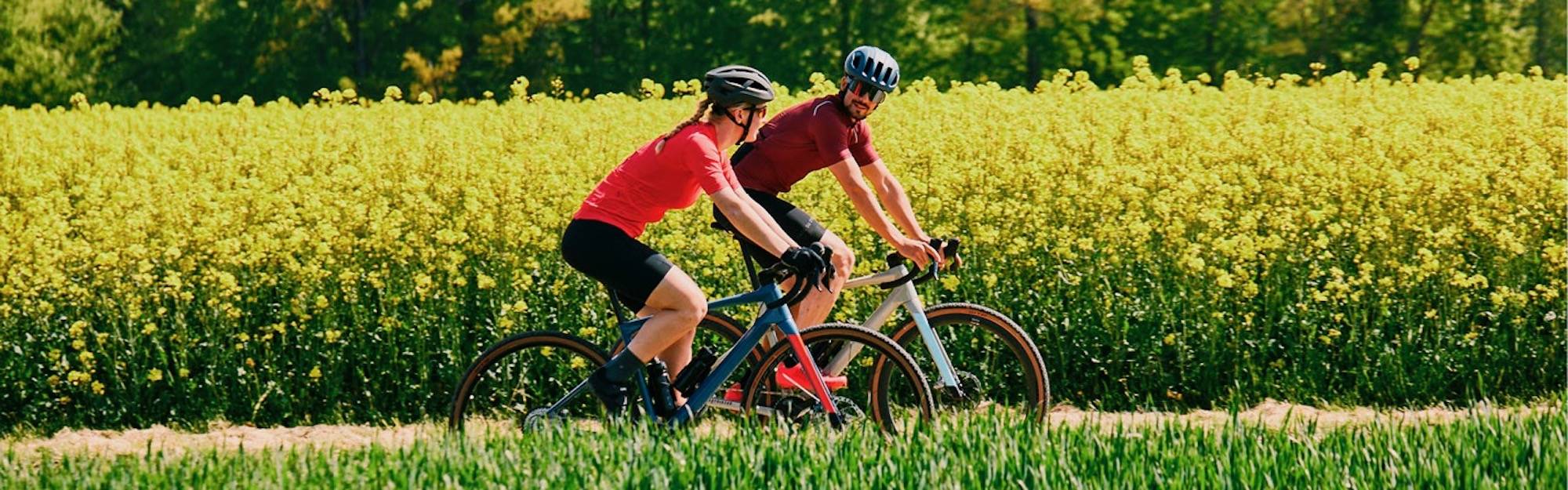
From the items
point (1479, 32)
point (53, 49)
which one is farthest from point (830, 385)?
point (53, 49)

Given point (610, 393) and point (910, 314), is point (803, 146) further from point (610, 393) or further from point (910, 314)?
point (610, 393)

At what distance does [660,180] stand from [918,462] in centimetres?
126

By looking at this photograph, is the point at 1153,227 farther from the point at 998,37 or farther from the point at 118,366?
the point at 998,37

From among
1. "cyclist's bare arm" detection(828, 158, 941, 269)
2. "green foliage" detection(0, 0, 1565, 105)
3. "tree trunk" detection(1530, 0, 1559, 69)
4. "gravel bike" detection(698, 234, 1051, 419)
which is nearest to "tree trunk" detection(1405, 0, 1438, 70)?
"green foliage" detection(0, 0, 1565, 105)

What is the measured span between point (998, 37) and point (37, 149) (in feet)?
66.0

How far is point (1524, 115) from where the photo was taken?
10.5m

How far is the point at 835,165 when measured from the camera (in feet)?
20.3

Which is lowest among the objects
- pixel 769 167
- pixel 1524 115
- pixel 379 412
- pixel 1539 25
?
pixel 379 412

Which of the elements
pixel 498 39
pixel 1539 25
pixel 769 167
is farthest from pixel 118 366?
pixel 1539 25

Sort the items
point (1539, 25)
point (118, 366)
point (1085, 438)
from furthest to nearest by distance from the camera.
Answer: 1. point (1539, 25)
2. point (118, 366)
3. point (1085, 438)

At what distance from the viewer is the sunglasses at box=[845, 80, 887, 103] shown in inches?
Answer: 244

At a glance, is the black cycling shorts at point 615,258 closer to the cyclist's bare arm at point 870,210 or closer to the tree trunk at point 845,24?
the cyclist's bare arm at point 870,210

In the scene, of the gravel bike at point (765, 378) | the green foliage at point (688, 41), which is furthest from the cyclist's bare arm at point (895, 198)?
the green foliage at point (688, 41)

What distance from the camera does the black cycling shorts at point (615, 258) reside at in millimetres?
5863
